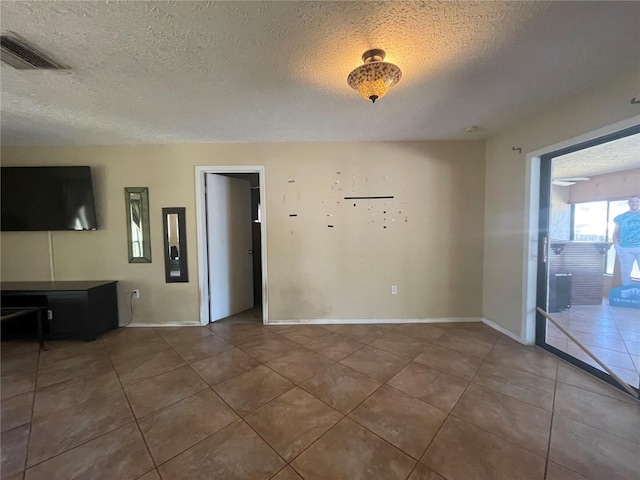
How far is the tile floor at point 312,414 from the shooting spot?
1.29 meters

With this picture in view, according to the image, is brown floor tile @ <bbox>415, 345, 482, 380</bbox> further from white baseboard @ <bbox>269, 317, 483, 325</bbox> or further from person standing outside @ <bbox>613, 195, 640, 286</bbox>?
person standing outside @ <bbox>613, 195, 640, 286</bbox>

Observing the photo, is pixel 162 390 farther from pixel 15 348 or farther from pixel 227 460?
pixel 15 348

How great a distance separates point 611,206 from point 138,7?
389 cm

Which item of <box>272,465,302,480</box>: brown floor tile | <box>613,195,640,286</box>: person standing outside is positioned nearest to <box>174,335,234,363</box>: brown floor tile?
<box>272,465,302,480</box>: brown floor tile

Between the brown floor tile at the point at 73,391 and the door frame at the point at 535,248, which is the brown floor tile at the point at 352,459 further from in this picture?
the door frame at the point at 535,248

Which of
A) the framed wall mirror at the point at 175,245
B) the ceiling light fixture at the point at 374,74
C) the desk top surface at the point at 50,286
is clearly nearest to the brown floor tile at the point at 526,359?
the ceiling light fixture at the point at 374,74

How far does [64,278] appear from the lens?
322 cm

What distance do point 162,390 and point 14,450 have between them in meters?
0.74

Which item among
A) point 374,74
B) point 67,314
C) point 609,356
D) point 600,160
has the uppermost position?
point 374,74

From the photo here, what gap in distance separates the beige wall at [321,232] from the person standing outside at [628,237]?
3.82 ft

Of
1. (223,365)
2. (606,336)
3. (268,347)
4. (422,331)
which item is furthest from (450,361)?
(223,365)

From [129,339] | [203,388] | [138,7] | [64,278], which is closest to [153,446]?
[203,388]

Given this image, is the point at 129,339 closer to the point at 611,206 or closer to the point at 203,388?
the point at 203,388

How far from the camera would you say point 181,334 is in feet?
9.84
